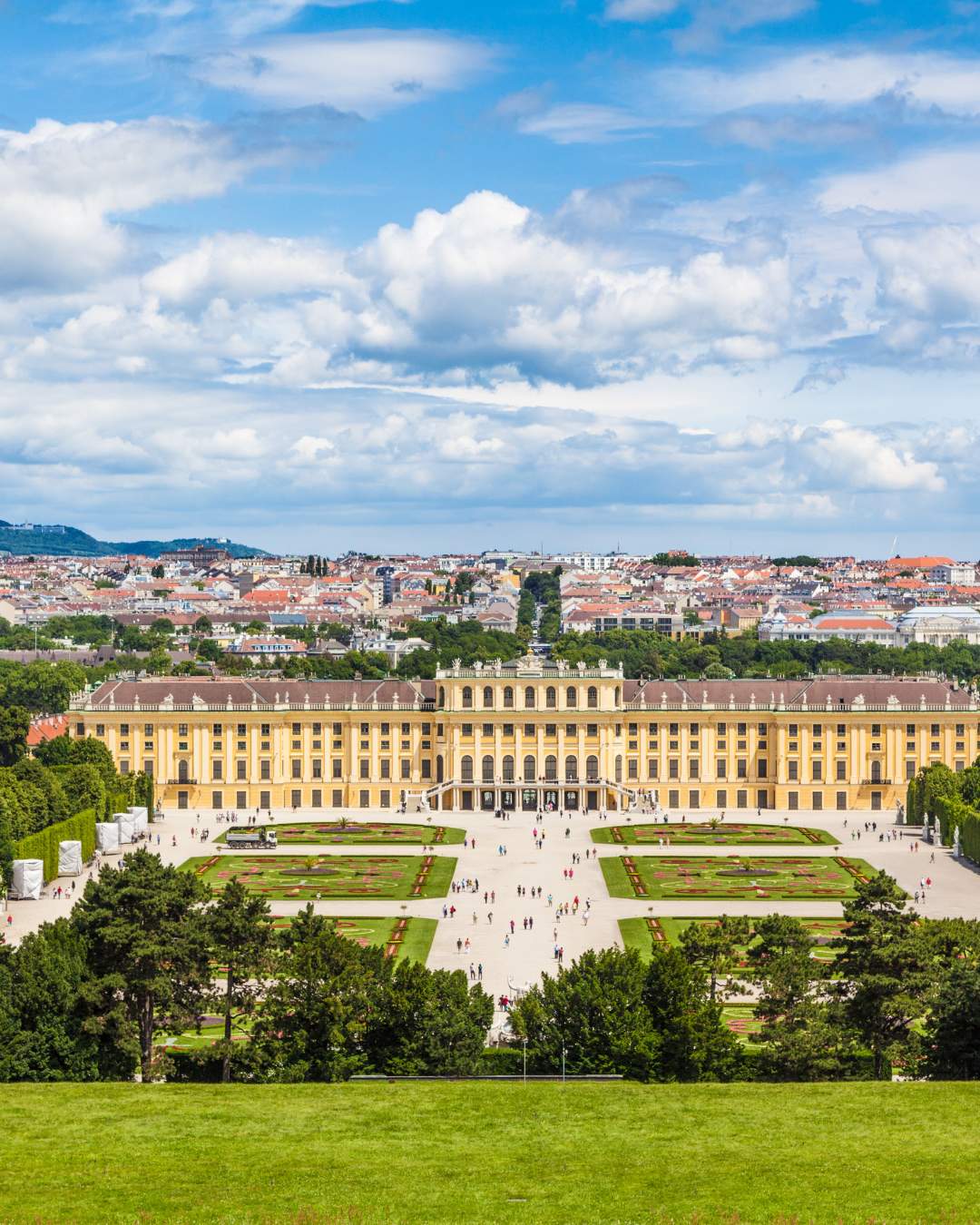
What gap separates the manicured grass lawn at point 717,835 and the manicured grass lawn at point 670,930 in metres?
27.5

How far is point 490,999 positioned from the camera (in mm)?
52719

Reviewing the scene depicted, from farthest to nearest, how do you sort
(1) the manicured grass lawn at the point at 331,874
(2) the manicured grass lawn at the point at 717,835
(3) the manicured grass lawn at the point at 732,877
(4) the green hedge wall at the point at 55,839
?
(2) the manicured grass lawn at the point at 717,835, (4) the green hedge wall at the point at 55,839, (1) the manicured grass lawn at the point at 331,874, (3) the manicured grass lawn at the point at 732,877

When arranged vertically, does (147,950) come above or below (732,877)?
above

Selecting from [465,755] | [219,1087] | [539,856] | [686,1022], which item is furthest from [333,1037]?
[465,755]

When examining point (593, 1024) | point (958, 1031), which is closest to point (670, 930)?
point (593, 1024)

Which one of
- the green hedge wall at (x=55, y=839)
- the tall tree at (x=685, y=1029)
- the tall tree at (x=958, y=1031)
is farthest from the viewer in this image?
the green hedge wall at (x=55, y=839)

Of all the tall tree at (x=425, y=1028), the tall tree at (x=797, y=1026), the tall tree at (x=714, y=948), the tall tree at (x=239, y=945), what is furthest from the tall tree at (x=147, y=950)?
the tall tree at (x=797, y=1026)

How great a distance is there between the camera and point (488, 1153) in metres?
41.3

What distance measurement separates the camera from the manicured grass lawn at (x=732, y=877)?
8781 cm

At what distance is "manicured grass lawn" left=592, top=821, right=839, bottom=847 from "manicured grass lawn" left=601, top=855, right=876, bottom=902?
5.89 metres

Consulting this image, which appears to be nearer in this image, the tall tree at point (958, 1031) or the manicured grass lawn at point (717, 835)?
the tall tree at point (958, 1031)

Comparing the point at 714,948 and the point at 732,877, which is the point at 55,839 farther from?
the point at 714,948

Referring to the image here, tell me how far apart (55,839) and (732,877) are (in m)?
33.7

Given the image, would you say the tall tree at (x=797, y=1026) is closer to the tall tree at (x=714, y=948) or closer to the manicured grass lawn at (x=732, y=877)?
the tall tree at (x=714, y=948)
